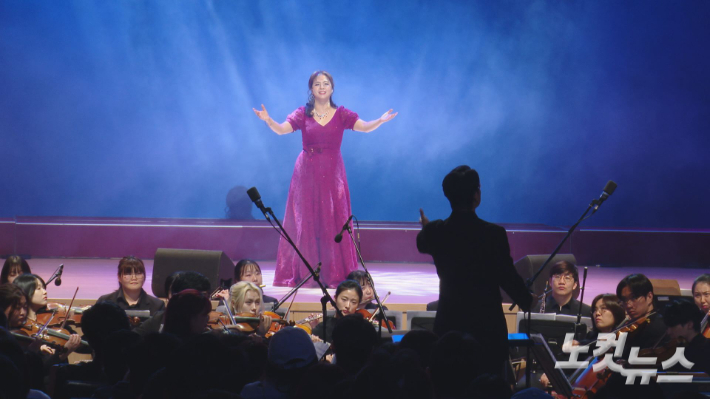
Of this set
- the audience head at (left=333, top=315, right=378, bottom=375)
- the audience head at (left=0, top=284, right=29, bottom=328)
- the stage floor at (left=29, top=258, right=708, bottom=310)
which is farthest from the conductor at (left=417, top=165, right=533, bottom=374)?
the stage floor at (left=29, top=258, right=708, bottom=310)

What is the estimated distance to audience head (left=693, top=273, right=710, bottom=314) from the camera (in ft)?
12.9

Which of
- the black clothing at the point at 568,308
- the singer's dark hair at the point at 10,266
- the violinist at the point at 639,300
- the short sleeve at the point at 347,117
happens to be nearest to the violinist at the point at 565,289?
the black clothing at the point at 568,308

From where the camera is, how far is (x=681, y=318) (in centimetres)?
294

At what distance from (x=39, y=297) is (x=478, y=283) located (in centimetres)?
263

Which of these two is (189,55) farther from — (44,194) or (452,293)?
(452,293)

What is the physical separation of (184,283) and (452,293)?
5.47 ft

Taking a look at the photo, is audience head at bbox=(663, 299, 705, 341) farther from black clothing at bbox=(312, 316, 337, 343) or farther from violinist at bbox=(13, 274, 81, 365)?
violinist at bbox=(13, 274, 81, 365)

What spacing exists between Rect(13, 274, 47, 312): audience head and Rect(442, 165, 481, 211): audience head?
256 centimetres

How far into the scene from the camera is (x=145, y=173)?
8.69 meters

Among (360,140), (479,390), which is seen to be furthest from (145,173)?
(479,390)

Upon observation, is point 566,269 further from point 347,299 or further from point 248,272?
point 248,272

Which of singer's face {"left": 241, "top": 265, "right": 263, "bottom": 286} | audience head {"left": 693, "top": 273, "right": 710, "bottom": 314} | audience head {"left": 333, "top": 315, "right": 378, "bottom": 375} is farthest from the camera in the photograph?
singer's face {"left": 241, "top": 265, "right": 263, "bottom": 286}

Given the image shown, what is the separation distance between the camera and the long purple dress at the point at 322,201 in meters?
5.73

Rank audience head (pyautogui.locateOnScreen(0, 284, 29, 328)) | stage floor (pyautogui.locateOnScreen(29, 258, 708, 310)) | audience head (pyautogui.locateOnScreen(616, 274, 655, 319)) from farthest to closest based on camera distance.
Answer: stage floor (pyautogui.locateOnScreen(29, 258, 708, 310)) → audience head (pyautogui.locateOnScreen(616, 274, 655, 319)) → audience head (pyautogui.locateOnScreen(0, 284, 29, 328))
